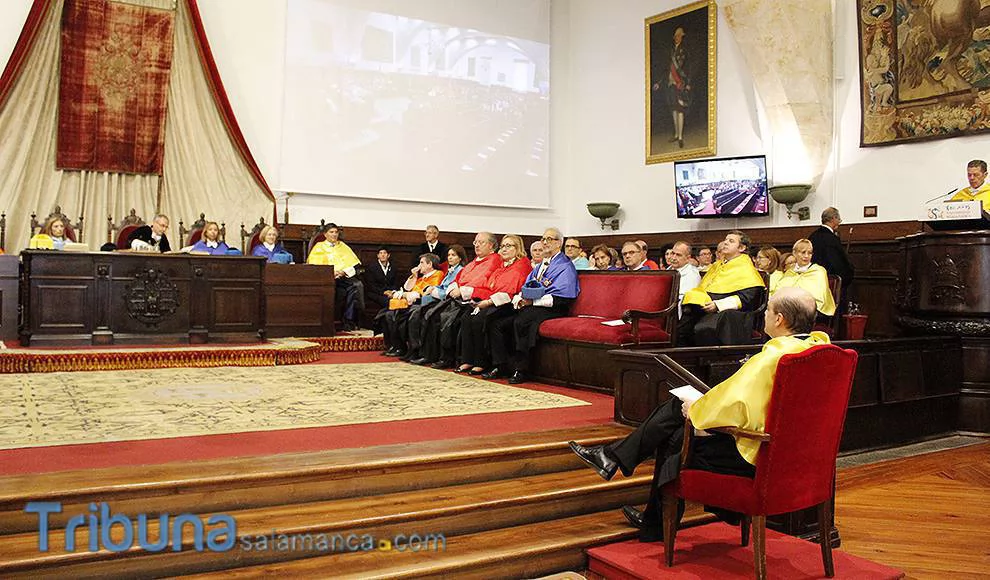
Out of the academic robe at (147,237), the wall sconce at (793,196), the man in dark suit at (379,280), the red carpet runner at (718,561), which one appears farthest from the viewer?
the man in dark suit at (379,280)

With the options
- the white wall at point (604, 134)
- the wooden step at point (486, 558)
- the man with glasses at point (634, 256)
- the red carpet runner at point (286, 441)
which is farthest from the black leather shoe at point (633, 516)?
the white wall at point (604, 134)

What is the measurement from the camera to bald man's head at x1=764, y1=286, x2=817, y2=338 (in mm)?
3133

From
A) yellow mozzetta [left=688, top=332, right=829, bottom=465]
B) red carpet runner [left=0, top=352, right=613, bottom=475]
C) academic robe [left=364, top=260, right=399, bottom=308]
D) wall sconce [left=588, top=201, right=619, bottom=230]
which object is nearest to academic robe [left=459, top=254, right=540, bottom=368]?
red carpet runner [left=0, top=352, right=613, bottom=475]

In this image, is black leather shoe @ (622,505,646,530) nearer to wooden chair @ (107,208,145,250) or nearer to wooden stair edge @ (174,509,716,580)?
wooden stair edge @ (174,509,716,580)

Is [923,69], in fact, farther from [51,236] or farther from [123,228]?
[51,236]

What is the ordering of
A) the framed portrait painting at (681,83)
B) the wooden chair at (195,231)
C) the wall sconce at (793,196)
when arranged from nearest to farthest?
the wall sconce at (793,196) < the wooden chair at (195,231) < the framed portrait painting at (681,83)

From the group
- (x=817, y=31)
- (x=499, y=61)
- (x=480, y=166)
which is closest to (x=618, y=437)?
(x=817, y=31)

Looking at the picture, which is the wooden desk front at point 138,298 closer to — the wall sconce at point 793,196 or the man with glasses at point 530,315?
the man with glasses at point 530,315

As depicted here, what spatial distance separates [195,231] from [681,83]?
21.1ft

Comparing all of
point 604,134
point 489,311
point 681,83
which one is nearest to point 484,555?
point 489,311

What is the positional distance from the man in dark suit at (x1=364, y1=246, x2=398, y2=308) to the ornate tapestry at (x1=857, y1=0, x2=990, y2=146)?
580cm

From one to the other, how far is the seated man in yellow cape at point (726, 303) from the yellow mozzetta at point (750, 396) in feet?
9.84

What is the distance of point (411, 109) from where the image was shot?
11469 mm

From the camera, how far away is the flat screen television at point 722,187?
9.55 m
